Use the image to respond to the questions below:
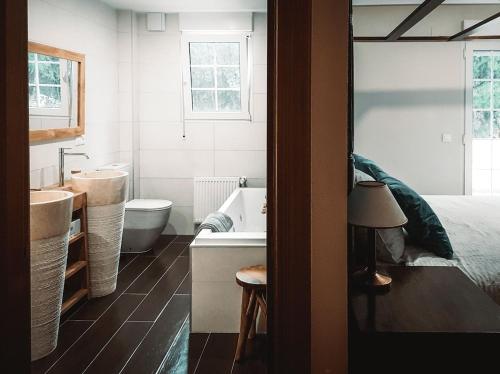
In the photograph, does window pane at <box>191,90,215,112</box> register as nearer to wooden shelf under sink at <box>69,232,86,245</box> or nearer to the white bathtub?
wooden shelf under sink at <box>69,232,86,245</box>

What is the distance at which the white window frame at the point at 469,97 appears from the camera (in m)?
5.42

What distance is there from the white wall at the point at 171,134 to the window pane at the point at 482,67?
238 cm

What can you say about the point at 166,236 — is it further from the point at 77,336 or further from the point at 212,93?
the point at 77,336

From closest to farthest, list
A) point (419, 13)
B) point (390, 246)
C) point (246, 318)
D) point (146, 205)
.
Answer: point (390, 246)
point (246, 318)
point (419, 13)
point (146, 205)

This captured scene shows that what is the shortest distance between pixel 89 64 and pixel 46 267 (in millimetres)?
2653

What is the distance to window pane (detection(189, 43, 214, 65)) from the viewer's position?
563cm

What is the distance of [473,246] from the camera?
2.70m

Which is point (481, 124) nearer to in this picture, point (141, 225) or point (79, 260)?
point (141, 225)

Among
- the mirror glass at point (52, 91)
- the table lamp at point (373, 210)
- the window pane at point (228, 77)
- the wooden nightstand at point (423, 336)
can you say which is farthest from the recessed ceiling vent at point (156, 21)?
the wooden nightstand at point (423, 336)

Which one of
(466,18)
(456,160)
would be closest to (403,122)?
(456,160)

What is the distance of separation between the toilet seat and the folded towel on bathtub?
1.26m

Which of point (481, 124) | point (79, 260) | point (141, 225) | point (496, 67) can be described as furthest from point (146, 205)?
point (496, 67)

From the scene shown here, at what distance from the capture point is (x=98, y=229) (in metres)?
3.74

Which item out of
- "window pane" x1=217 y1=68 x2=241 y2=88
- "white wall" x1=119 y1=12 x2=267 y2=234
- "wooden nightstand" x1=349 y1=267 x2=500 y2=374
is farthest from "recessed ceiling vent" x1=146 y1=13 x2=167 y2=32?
"wooden nightstand" x1=349 y1=267 x2=500 y2=374
